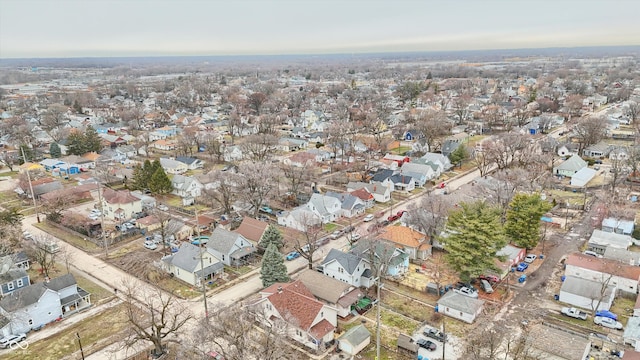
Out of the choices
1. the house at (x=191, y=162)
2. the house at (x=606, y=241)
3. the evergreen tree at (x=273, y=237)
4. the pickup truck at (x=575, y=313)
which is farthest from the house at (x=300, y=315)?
the house at (x=191, y=162)

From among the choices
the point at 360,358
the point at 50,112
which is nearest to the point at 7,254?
the point at 360,358

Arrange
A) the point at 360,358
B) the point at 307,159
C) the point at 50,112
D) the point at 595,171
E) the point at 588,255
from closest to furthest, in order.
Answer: the point at 360,358 → the point at 588,255 → the point at 595,171 → the point at 307,159 → the point at 50,112

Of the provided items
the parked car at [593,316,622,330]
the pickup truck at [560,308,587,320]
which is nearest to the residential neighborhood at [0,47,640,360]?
the parked car at [593,316,622,330]

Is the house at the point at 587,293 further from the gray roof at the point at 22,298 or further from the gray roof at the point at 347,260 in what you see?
the gray roof at the point at 22,298

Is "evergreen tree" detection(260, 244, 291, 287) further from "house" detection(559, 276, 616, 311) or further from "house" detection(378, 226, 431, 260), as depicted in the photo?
"house" detection(559, 276, 616, 311)

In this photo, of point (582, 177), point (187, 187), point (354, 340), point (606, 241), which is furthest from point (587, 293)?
point (187, 187)

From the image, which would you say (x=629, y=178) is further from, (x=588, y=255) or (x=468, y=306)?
(x=468, y=306)
